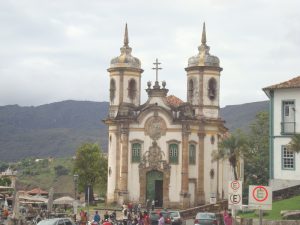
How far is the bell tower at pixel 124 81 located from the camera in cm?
6319

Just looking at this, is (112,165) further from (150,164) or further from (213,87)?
(213,87)

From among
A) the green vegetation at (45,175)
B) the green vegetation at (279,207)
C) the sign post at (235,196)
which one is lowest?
the green vegetation at (279,207)

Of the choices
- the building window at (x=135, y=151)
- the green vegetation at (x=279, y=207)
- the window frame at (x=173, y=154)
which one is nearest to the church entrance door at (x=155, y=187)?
the window frame at (x=173, y=154)

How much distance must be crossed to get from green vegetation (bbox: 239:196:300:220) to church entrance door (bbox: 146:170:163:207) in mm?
20241

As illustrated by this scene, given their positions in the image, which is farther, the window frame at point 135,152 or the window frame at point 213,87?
the window frame at point 213,87

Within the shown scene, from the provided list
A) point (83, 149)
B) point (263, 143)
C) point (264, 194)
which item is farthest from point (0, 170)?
point (264, 194)

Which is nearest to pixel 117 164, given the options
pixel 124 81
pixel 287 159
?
pixel 124 81

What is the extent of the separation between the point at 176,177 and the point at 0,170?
415 feet

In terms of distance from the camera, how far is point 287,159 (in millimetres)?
45844

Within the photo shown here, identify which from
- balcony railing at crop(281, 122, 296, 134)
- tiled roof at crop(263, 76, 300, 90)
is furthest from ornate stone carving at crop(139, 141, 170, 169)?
tiled roof at crop(263, 76, 300, 90)

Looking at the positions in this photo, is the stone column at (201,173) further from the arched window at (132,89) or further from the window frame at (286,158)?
the window frame at (286,158)

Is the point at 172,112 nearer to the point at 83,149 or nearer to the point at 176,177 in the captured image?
the point at 176,177

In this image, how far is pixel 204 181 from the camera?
60.2m

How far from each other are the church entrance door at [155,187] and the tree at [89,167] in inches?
790
